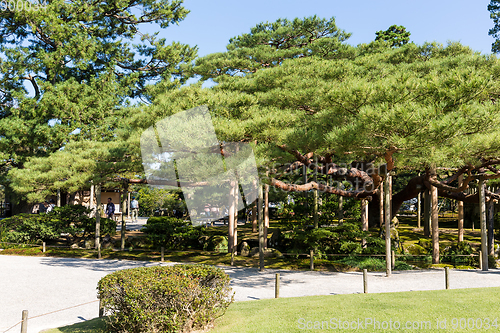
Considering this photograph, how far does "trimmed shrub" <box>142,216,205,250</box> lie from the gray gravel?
286cm

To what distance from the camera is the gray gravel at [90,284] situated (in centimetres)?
718

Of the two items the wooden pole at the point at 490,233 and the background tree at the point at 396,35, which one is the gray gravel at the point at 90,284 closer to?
the wooden pole at the point at 490,233

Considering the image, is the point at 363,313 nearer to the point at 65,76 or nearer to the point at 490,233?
the point at 490,233

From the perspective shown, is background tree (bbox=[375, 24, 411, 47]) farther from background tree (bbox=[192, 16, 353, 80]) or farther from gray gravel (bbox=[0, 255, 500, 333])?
gray gravel (bbox=[0, 255, 500, 333])

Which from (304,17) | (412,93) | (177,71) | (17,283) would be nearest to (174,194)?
(177,71)

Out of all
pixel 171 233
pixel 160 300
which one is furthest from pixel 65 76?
pixel 160 300

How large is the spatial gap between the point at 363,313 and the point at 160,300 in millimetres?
3144

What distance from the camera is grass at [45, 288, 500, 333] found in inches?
203

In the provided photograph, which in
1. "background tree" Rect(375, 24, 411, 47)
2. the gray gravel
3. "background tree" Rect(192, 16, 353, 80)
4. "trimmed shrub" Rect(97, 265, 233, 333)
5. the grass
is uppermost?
"background tree" Rect(375, 24, 411, 47)

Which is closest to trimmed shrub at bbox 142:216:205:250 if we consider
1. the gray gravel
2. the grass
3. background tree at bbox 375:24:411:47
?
the gray gravel

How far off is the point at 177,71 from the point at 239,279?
17.5 metres

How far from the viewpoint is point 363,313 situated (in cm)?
569

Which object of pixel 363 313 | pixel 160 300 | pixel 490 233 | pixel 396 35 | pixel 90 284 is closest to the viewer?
pixel 160 300

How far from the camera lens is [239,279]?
33.6 feet
